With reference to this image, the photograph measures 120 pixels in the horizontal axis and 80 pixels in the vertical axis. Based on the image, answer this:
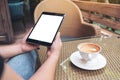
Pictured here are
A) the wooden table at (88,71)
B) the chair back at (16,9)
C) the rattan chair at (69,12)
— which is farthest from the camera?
the chair back at (16,9)

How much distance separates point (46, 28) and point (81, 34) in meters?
0.82

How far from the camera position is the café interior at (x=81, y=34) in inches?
32.9

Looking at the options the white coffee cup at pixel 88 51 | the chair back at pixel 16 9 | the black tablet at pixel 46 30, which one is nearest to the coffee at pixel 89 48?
the white coffee cup at pixel 88 51

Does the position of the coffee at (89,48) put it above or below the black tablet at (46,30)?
below

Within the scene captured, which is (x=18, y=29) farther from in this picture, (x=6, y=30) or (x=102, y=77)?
(x=102, y=77)

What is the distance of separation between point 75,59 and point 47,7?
884 mm

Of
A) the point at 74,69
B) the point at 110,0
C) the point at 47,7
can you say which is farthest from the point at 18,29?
the point at 74,69

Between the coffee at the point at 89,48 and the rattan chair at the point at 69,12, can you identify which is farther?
the rattan chair at the point at 69,12

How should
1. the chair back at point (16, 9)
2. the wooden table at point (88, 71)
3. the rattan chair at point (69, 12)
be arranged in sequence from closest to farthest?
1. the wooden table at point (88, 71)
2. the rattan chair at point (69, 12)
3. the chair back at point (16, 9)

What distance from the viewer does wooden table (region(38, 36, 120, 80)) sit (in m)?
0.80

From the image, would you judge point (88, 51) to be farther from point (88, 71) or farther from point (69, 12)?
point (69, 12)

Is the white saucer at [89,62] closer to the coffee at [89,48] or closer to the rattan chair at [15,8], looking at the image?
the coffee at [89,48]

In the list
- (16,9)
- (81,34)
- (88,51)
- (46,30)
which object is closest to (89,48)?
(88,51)

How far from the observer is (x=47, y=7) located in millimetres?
1684
